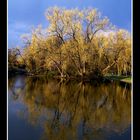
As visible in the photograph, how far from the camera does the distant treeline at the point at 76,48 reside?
2031 mm

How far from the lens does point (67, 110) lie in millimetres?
2020

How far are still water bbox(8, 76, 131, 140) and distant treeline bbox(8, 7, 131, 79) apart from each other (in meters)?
0.09

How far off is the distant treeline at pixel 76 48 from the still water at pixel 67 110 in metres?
0.09

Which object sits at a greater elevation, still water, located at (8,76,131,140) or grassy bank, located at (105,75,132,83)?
grassy bank, located at (105,75,132,83)

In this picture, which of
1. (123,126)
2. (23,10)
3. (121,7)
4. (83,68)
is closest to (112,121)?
(123,126)

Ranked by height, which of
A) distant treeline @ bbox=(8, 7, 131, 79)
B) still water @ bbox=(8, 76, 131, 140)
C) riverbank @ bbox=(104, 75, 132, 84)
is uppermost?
distant treeline @ bbox=(8, 7, 131, 79)

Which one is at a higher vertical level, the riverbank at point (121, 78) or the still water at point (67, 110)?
the riverbank at point (121, 78)

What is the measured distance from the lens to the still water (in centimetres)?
199

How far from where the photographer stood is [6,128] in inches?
76.2

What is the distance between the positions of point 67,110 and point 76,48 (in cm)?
43

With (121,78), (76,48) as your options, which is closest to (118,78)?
(121,78)

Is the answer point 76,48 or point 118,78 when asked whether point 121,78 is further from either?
point 76,48

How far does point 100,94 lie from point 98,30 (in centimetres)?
44

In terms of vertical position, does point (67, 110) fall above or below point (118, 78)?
below
